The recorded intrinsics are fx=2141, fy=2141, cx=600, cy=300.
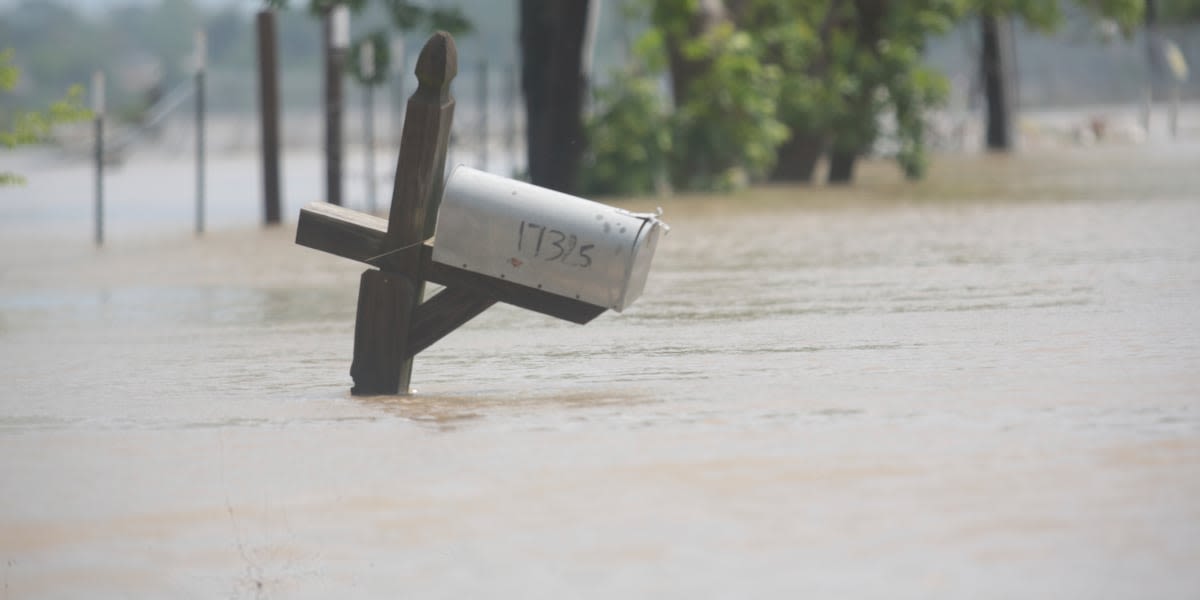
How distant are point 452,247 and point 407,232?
0.24 m

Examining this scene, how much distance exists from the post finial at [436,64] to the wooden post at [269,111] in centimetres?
1569

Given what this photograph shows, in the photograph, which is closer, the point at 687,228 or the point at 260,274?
the point at 260,274

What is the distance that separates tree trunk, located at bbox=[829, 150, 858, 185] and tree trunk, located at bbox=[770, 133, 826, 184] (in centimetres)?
30

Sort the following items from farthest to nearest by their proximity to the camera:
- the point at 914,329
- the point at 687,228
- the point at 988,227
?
1. the point at 687,228
2. the point at 988,227
3. the point at 914,329

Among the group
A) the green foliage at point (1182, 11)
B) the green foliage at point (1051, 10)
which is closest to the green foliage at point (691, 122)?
the green foliage at point (1051, 10)

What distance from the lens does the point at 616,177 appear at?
2594 cm

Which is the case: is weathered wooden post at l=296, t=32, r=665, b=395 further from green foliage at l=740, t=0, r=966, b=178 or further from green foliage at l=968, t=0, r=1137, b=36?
green foliage at l=968, t=0, r=1137, b=36

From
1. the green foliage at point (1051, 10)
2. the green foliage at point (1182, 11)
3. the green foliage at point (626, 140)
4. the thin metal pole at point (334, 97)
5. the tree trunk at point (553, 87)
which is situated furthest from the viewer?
the green foliage at point (1182, 11)

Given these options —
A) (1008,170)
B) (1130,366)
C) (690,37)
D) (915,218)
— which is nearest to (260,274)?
(915,218)

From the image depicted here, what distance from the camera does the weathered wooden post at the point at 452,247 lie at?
716cm

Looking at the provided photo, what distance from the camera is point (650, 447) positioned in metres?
6.28

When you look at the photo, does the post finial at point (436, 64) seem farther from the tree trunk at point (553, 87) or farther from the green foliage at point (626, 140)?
the green foliage at point (626, 140)

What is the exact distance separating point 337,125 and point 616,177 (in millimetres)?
4307

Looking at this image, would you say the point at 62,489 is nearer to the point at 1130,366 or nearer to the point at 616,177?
the point at 1130,366
